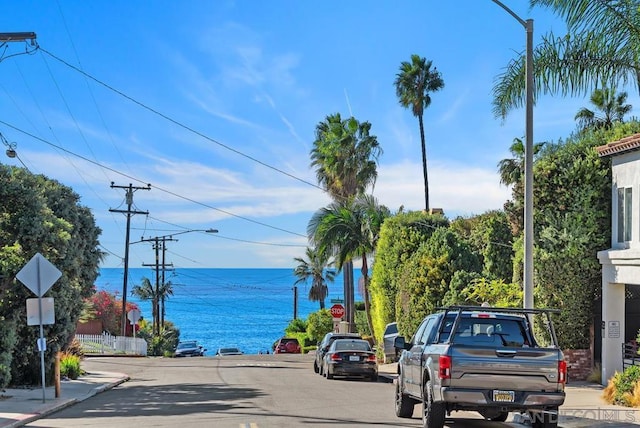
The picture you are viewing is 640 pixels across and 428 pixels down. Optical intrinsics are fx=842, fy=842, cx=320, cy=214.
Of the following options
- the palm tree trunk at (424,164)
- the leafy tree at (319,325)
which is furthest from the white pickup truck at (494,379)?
the leafy tree at (319,325)

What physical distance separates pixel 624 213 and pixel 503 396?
34.8 ft

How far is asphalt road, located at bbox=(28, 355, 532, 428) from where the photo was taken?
591 inches

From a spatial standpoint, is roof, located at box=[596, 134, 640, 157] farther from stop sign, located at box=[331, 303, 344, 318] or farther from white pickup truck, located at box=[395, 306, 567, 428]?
stop sign, located at box=[331, 303, 344, 318]

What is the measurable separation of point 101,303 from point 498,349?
186 feet

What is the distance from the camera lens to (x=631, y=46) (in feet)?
59.8

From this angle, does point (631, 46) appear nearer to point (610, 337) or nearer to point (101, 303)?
point (610, 337)

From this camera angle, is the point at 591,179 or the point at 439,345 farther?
the point at 591,179

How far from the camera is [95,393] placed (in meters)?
22.5

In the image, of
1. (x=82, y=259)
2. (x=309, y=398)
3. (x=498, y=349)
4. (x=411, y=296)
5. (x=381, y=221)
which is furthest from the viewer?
(x=381, y=221)

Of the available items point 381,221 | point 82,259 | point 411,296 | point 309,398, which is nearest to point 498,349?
point 309,398

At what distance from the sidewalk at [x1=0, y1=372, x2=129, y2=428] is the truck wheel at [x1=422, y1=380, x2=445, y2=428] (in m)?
7.04

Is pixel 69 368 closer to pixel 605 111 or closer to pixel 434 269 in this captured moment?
pixel 434 269

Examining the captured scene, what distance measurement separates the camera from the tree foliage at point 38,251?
2011 cm

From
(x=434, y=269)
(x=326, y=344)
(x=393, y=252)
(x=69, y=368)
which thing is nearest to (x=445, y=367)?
(x=69, y=368)
